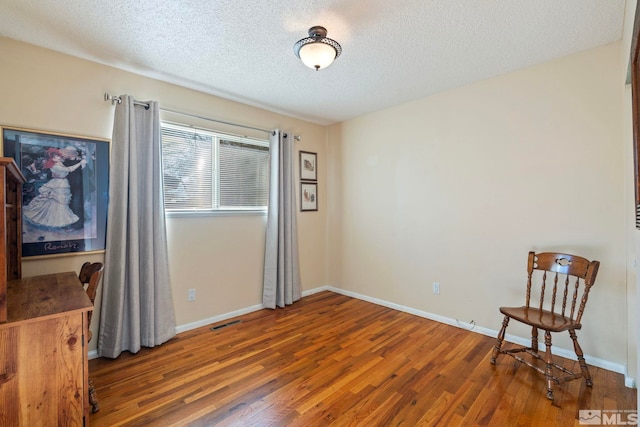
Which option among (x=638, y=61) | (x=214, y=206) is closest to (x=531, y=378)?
(x=638, y=61)

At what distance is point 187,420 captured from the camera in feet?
5.65

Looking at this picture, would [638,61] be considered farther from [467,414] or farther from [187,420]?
[187,420]

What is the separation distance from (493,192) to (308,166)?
2.29 m

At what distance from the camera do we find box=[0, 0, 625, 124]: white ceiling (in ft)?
5.91

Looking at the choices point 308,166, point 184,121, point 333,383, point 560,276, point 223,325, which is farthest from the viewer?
point 308,166

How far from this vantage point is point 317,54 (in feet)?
6.58

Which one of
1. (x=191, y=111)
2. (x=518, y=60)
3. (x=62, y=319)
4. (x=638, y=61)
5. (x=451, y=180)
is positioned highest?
(x=518, y=60)

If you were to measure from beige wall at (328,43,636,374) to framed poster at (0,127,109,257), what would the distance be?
2.81 meters

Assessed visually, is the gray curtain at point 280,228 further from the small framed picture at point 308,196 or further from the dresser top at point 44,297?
the dresser top at point 44,297

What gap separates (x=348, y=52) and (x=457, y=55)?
0.88m

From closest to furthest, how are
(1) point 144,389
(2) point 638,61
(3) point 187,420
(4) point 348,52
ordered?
1. (2) point 638,61
2. (3) point 187,420
3. (1) point 144,389
4. (4) point 348,52

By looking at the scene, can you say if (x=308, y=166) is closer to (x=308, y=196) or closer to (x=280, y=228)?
(x=308, y=196)

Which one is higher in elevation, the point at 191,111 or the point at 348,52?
the point at 348,52

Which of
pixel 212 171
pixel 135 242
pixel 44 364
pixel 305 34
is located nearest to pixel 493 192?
pixel 305 34
